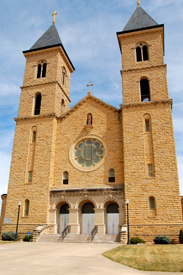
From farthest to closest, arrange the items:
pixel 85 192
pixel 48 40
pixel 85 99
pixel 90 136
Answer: pixel 48 40 < pixel 85 99 < pixel 90 136 < pixel 85 192

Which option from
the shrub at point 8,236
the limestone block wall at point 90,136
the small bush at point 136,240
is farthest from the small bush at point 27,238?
the small bush at point 136,240

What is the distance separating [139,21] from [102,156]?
17.8 metres

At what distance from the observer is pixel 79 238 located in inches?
882

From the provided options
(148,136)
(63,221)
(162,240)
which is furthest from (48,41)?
(162,240)

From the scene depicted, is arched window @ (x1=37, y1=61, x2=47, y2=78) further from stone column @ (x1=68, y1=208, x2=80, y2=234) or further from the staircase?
the staircase

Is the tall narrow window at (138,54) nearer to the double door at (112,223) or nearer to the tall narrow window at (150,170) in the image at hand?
the tall narrow window at (150,170)

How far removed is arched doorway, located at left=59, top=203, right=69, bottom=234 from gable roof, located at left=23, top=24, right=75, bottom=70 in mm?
19547

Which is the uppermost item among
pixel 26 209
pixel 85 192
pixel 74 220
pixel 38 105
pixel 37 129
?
pixel 38 105

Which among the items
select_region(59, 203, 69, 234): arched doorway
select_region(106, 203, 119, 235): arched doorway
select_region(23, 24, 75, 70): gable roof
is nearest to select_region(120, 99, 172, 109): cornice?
select_region(106, 203, 119, 235): arched doorway

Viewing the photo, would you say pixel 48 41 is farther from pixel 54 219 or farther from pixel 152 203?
pixel 152 203

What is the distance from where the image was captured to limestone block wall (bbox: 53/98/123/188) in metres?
25.7

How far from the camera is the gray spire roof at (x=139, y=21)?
101 ft

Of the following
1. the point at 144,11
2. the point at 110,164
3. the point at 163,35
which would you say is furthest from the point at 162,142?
the point at 144,11

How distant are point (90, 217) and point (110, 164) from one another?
213 inches
